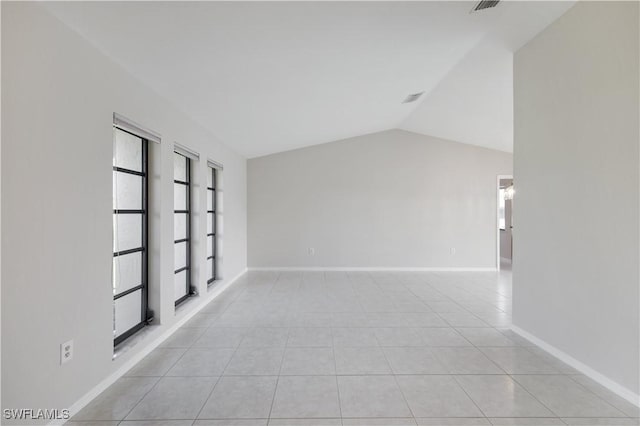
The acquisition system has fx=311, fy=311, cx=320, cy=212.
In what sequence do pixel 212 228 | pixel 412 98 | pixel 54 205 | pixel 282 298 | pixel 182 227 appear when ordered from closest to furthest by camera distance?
1. pixel 54 205
2. pixel 182 227
3. pixel 282 298
4. pixel 412 98
5. pixel 212 228

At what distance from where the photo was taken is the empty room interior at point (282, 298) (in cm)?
178

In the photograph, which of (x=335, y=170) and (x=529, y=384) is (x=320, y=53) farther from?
(x=335, y=170)

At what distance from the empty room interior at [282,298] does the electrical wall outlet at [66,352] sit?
0.08ft

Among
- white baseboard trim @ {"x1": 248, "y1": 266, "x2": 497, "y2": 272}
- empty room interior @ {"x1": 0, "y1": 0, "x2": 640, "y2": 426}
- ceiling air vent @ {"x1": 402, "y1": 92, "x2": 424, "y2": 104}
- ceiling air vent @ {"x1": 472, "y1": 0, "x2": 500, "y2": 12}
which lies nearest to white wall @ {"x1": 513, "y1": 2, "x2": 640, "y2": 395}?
empty room interior @ {"x1": 0, "y1": 0, "x2": 640, "y2": 426}

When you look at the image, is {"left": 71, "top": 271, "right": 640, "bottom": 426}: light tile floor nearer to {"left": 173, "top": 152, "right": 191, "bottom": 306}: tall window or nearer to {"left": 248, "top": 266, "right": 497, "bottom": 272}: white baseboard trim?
{"left": 173, "top": 152, "right": 191, "bottom": 306}: tall window

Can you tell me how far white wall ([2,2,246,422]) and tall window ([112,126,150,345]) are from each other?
11.7 inches

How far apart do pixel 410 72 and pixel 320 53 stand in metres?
1.41

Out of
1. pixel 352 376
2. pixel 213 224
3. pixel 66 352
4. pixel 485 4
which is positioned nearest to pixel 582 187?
pixel 485 4

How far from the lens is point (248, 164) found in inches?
273

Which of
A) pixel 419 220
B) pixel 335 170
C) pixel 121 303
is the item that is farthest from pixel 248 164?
pixel 121 303

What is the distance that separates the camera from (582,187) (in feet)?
8.16

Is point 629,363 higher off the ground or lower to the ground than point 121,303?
lower

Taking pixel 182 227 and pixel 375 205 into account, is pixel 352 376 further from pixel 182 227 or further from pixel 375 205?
pixel 375 205

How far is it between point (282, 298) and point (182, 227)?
5.85 ft
